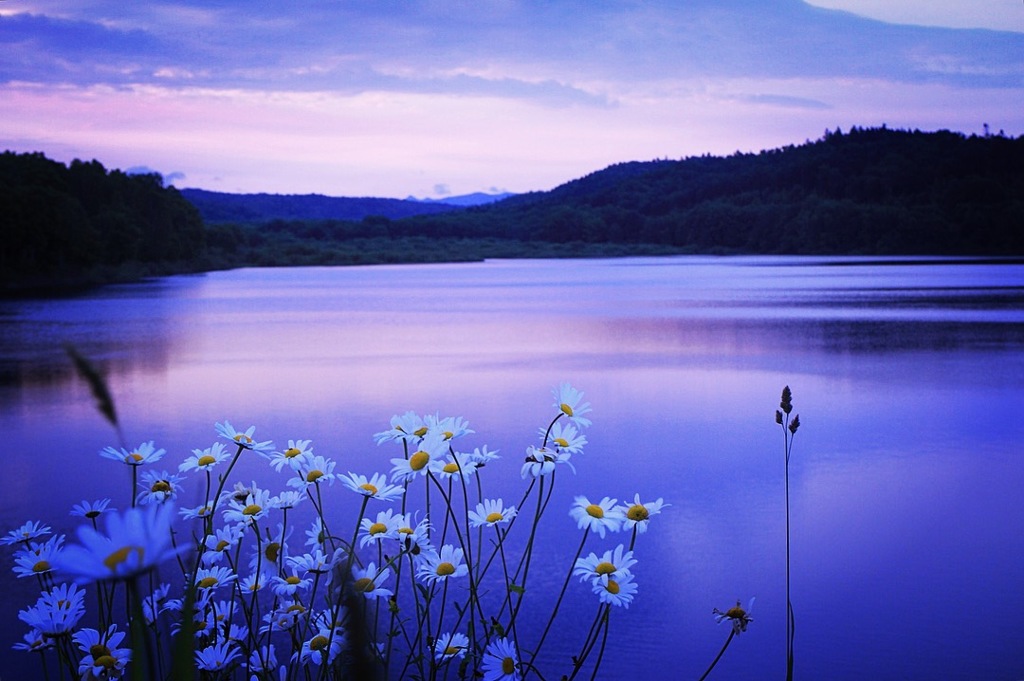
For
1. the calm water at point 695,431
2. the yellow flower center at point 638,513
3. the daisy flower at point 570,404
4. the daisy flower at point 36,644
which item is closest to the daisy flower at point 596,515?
the yellow flower center at point 638,513

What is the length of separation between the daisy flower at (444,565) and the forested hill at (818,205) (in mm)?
44962

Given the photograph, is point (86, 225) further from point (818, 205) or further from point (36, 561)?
point (818, 205)

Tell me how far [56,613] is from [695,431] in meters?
4.83

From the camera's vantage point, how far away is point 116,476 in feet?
15.7

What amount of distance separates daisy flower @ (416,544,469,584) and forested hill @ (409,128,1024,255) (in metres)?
45.0

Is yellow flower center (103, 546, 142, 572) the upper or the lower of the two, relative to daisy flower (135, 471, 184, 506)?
upper

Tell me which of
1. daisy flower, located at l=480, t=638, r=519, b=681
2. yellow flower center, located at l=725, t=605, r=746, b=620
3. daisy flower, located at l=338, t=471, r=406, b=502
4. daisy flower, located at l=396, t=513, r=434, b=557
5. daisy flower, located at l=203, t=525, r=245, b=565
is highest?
daisy flower, located at l=338, t=471, r=406, b=502

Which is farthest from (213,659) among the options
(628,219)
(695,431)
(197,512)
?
(628,219)

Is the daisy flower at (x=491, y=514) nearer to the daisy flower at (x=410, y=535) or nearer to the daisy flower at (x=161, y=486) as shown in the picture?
the daisy flower at (x=410, y=535)

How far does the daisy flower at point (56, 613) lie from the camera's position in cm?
122

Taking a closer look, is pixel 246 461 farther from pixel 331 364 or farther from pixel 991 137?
pixel 991 137

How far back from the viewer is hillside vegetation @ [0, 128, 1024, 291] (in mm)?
27172

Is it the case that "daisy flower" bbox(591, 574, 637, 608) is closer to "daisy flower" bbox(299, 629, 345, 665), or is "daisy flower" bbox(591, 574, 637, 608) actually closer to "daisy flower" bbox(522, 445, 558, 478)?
"daisy flower" bbox(522, 445, 558, 478)

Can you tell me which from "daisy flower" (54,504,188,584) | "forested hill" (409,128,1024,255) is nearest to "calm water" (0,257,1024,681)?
"daisy flower" (54,504,188,584)
